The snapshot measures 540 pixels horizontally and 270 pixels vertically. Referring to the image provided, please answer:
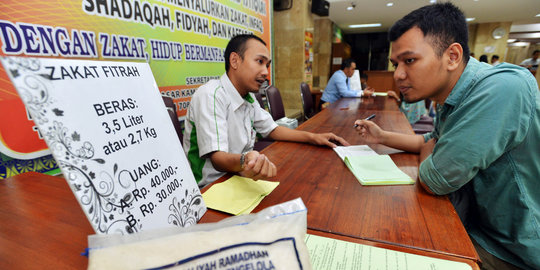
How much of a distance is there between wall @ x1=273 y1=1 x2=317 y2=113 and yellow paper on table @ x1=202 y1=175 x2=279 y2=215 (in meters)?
4.12

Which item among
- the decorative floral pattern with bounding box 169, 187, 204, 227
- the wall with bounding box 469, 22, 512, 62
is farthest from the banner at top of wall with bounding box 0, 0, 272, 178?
the wall with bounding box 469, 22, 512, 62

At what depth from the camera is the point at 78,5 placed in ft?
4.71

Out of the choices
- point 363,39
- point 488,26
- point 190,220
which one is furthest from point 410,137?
point 363,39

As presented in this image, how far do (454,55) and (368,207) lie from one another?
635 millimetres

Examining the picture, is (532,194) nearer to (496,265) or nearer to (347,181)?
(496,265)

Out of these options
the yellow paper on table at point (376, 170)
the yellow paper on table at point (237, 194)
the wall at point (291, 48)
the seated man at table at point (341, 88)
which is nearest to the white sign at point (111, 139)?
the yellow paper on table at point (237, 194)

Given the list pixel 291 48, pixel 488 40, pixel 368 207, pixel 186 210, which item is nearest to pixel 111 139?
pixel 186 210

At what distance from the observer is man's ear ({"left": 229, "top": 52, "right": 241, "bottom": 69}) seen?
1.34 m

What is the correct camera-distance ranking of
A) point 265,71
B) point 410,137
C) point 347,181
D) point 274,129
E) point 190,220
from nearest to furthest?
point 190,220 < point 347,181 < point 410,137 < point 265,71 < point 274,129

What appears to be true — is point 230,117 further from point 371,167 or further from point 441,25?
point 441,25

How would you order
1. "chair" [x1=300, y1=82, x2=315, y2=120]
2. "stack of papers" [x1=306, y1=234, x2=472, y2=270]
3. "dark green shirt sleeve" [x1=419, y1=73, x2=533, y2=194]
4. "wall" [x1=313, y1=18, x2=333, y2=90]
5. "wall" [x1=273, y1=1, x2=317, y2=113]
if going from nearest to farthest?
"stack of papers" [x1=306, y1=234, x2=472, y2=270], "dark green shirt sleeve" [x1=419, y1=73, x2=533, y2=194], "chair" [x1=300, y1=82, x2=315, y2=120], "wall" [x1=273, y1=1, x2=317, y2=113], "wall" [x1=313, y1=18, x2=333, y2=90]

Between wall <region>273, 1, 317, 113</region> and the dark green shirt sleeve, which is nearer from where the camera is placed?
the dark green shirt sleeve

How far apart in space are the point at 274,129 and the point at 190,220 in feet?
3.33

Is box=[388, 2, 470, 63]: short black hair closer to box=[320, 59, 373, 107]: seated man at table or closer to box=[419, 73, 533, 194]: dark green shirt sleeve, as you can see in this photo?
box=[419, 73, 533, 194]: dark green shirt sleeve
